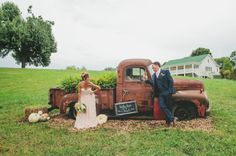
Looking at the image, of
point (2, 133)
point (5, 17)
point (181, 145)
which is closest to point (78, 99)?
point (2, 133)

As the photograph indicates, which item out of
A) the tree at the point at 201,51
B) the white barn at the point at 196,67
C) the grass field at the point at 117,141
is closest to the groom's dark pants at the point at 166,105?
the grass field at the point at 117,141

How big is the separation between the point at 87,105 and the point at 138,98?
184cm

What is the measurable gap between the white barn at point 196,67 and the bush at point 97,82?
56.9 metres

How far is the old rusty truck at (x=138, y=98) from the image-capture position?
10.8 m

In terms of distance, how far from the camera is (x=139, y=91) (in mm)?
11125

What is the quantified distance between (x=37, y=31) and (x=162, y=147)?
42.1 meters

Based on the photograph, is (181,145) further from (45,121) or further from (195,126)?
(45,121)

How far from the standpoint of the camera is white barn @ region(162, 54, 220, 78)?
224 feet

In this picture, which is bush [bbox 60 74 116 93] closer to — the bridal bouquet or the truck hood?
the bridal bouquet

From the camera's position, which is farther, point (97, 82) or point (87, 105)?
point (97, 82)

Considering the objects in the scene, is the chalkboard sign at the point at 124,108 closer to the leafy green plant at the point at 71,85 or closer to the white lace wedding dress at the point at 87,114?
the white lace wedding dress at the point at 87,114

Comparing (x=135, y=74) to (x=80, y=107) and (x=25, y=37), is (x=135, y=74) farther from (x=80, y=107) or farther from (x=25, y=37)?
(x=25, y=37)

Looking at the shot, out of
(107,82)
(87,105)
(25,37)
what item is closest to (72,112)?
(87,105)

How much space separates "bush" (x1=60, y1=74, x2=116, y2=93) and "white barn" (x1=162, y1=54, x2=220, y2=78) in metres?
56.9
